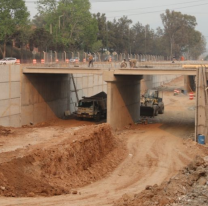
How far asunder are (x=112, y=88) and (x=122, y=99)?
305 cm

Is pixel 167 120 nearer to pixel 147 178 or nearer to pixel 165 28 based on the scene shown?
pixel 147 178

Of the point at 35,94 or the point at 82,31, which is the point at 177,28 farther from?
the point at 35,94

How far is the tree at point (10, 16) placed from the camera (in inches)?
2672

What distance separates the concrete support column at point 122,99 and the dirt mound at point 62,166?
376 inches

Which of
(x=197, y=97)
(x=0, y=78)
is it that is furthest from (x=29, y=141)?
(x=197, y=97)

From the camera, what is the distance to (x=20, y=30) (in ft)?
239

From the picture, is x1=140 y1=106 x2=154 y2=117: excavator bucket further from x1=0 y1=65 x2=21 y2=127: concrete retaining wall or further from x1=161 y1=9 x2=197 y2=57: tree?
x1=161 y1=9 x2=197 y2=57: tree

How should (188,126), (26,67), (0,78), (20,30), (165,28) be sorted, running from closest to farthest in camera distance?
1. (0,78)
2. (26,67)
3. (188,126)
4. (20,30)
5. (165,28)

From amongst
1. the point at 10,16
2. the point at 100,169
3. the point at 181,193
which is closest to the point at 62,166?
the point at 100,169

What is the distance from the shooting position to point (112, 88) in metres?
38.1

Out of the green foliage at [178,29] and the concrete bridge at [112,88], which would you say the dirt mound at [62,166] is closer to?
the concrete bridge at [112,88]

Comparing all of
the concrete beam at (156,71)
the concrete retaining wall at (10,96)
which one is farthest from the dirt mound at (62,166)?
the concrete retaining wall at (10,96)

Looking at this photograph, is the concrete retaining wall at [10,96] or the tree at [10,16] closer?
the concrete retaining wall at [10,96]

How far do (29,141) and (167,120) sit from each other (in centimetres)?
2386
